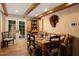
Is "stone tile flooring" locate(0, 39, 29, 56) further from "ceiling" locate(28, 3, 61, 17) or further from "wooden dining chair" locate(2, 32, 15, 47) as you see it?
"ceiling" locate(28, 3, 61, 17)

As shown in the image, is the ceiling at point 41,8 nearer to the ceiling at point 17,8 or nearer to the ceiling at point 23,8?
the ceiling at point 23,8

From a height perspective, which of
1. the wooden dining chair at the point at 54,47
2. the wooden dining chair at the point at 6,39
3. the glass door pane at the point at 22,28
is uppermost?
the glass door pane at the point at 22,28

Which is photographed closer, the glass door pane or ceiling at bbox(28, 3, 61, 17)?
ceiling at bbox(28, 3, 61, 17)

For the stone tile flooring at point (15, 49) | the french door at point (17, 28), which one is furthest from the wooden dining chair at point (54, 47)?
the french door at point (17, 28)

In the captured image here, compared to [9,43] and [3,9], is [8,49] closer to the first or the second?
[9,43]

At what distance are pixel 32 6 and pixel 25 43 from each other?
679mm

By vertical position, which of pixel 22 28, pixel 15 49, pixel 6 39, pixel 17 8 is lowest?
pixel 15 49

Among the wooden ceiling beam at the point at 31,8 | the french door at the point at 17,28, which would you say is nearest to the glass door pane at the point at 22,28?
the french door at the point at 17,28

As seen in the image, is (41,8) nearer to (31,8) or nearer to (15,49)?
(31,8)

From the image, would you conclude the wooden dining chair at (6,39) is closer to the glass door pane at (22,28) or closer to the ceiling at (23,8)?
the glass door pane at (22,28)

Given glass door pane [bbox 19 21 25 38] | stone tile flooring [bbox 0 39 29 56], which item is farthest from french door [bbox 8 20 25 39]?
stone tile flooring [bbox 0 39 29 56]

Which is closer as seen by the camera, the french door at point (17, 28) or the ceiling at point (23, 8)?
the ceiling at point (23, 8)

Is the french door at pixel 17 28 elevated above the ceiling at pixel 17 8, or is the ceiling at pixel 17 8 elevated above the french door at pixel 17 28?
the ceiling at pixel 17 8

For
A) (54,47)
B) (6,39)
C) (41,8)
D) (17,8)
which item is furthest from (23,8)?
(54,47)
